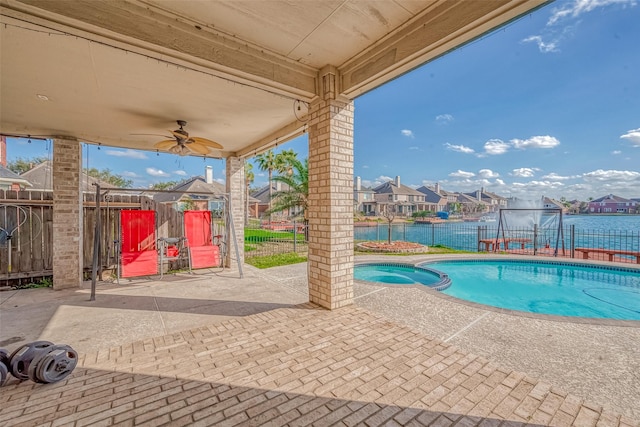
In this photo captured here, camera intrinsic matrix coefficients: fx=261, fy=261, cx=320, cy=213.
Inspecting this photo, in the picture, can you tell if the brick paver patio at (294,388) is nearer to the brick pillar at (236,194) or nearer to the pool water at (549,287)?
the pool water at (549,287)

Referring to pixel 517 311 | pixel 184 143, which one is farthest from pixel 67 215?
pixel 517 311

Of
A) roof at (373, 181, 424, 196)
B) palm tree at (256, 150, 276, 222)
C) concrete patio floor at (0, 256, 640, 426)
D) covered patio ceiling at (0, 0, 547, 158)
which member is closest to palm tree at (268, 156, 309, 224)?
covered patio ceiling at (0, 0, 547, 158)

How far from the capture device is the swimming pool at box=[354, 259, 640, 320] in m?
5.34

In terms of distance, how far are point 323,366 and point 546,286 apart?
719 centimetres

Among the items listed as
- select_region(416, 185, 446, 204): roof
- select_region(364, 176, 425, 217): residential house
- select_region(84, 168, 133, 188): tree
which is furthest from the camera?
select_region(416, 185, 446, 204): roof

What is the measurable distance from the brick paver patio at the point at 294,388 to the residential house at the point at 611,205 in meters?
38.8

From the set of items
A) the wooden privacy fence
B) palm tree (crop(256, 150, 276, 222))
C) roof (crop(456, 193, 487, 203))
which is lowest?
the wooden privacy fence

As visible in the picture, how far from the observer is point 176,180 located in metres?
34.4

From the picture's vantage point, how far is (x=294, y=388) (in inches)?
78.1

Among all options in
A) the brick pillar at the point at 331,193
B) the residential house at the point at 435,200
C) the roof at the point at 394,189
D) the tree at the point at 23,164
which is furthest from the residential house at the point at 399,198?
the tree at the point at 23,164

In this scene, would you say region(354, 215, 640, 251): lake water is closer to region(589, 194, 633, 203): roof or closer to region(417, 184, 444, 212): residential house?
region(589, 194, 633, 203): roof

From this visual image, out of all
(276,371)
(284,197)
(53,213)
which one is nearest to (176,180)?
(284,197)

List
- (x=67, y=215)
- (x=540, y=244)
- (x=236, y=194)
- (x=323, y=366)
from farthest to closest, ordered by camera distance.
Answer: (x=540, y=244) → (x=236, y=194) → (x=67, y=215) → (x=323, y=366)

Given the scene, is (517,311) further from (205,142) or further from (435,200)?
(435,200)
